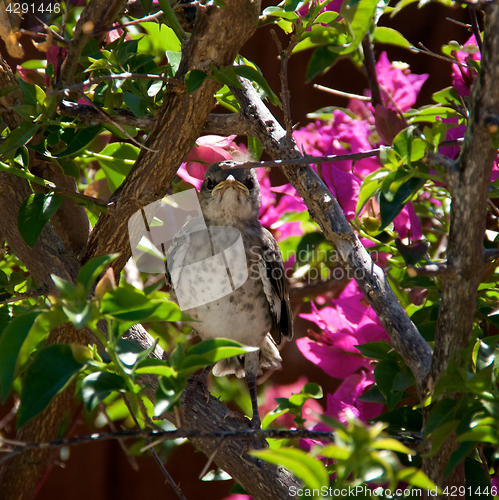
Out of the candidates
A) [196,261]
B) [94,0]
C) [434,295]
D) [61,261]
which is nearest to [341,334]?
[434,295]

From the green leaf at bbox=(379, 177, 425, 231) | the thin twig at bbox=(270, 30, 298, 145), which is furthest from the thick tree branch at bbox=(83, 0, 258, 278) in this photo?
the green leaf at bbox=(379, 177, 425, 231)

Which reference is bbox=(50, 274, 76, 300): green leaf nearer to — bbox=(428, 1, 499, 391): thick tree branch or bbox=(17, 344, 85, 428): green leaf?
bbox=(17, 344, 85, 428): green leaf

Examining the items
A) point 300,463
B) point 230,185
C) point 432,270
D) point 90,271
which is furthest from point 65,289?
point 230,185

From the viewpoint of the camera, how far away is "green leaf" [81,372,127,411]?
24.4 inches

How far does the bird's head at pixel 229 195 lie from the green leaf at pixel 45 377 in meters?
1.12

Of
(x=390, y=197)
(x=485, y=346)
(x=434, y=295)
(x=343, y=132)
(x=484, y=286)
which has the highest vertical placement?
(x=390, y=197)

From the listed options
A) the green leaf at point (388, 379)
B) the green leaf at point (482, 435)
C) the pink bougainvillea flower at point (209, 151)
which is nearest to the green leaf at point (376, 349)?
the green leaf at point (388, 379)

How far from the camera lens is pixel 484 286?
1.14 m

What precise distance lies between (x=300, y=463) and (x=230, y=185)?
49.3 inches

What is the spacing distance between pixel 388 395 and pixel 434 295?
Answer: 0.44 m

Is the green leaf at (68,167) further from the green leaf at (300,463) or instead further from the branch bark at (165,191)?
the green leaf at (300,463)

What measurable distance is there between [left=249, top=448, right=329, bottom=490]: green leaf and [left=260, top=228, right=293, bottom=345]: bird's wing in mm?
1087

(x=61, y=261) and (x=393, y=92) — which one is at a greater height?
(x=393, y=92)

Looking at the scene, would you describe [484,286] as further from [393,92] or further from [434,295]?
[393,92]
